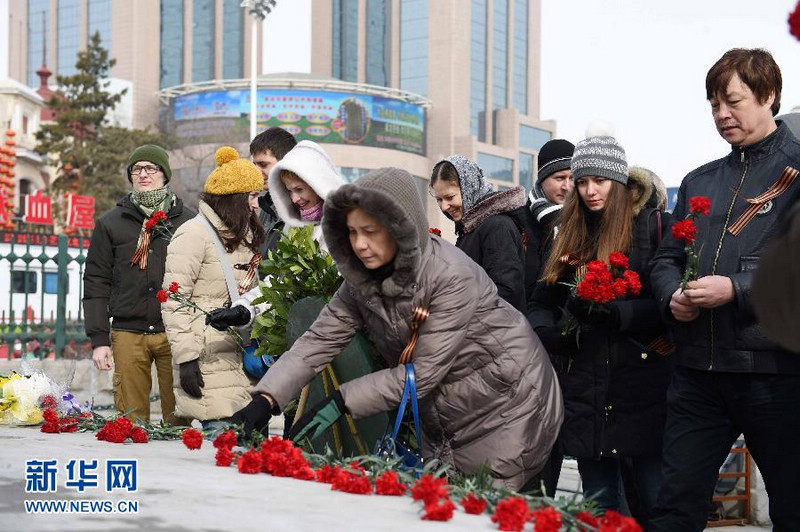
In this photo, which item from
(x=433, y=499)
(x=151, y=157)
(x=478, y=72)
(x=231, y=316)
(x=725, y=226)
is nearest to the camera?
(x=433, y=499)

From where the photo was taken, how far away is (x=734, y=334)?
3.02 meters

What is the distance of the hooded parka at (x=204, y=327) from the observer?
431 centimetres

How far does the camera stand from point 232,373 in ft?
14.4

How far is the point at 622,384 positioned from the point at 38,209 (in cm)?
3535

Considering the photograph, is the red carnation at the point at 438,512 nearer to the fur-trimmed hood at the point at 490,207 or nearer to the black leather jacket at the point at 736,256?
the black leather jacket at the point at 736,256

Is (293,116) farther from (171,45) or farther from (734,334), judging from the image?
(734,334)

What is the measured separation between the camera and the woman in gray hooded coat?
2.72 m

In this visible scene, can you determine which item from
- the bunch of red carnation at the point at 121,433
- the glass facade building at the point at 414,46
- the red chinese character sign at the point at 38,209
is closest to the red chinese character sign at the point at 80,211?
the red chinese character sign at the point at 38,209

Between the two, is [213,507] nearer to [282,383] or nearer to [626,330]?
[282,383]

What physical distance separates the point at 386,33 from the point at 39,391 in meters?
86.7

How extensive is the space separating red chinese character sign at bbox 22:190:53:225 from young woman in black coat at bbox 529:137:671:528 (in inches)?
1350

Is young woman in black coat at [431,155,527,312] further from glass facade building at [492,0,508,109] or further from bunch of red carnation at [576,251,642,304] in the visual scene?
glass facade building at [492,0,508,109]

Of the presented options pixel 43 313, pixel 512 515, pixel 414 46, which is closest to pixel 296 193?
pixel 512 515

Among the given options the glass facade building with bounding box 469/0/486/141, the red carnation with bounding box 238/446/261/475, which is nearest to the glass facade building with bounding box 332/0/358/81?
the glass facade building with bounding box 469/0/486/141
